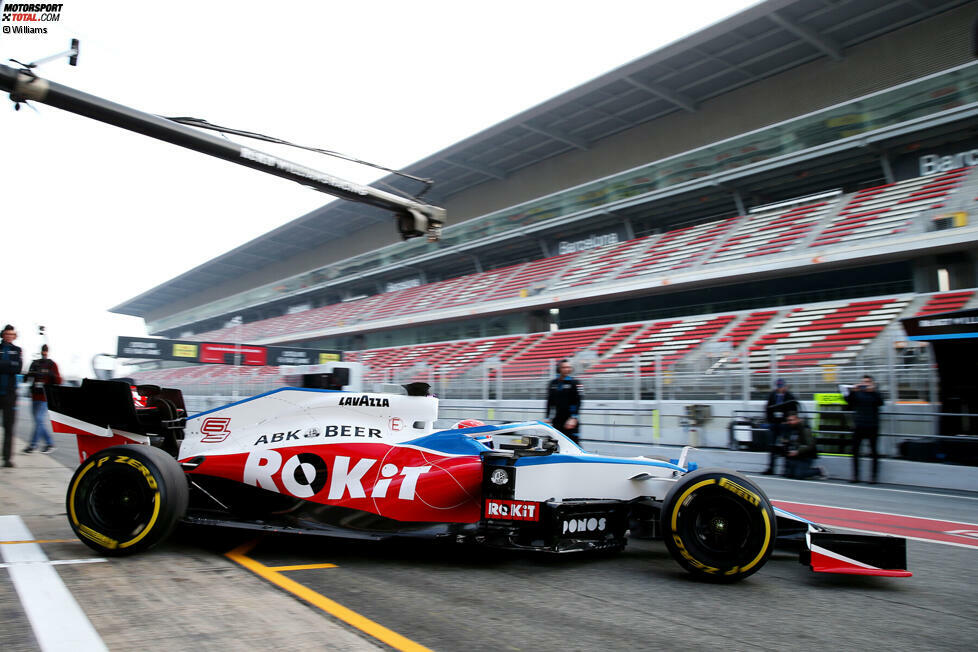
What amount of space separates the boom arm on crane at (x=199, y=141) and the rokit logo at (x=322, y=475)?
3.94 m

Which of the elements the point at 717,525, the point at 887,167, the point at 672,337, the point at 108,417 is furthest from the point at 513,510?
the point at 887,167

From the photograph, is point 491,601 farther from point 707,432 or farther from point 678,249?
point 678,249

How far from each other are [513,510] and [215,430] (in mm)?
2260

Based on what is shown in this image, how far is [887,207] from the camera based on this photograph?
58.6 ft

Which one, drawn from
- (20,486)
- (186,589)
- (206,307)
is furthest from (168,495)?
(206,307)

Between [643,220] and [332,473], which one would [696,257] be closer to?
[643,220]

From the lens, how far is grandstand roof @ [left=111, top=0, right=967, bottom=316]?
62.7 ft

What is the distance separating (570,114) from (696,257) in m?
8.14

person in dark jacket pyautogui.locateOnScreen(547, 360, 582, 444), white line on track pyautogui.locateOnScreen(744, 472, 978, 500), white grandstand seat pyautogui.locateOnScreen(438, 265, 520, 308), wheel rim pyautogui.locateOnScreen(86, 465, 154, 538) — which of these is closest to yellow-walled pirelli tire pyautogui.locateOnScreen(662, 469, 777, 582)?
wheel rim pyautogui.locateOnScreen(86, 465, 154, 538)

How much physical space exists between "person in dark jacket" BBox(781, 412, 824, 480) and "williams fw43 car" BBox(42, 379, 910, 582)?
6.14m

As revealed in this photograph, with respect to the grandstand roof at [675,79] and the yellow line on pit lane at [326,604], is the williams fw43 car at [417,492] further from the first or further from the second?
the grandstand roof at [675,79]

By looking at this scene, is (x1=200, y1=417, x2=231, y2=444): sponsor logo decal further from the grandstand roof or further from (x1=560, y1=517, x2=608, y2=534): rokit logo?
the grandstand roof

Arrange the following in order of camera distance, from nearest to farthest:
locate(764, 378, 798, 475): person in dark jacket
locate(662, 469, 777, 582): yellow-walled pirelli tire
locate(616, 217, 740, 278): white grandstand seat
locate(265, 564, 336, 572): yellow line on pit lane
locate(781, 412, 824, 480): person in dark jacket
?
locate(662, 469, 777, 582): yellow-walled pirelli tire, locate(265, 564, 336, 572): yellow line on pit lane, locate(781, 412, 824, 480): person in dark jacket, locate(764, 378, 798, 475): person in dark jacket, locate(616, 217, 740, 278): white grandstand seat

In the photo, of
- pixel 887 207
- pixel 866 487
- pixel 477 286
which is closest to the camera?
pixel 866 487
